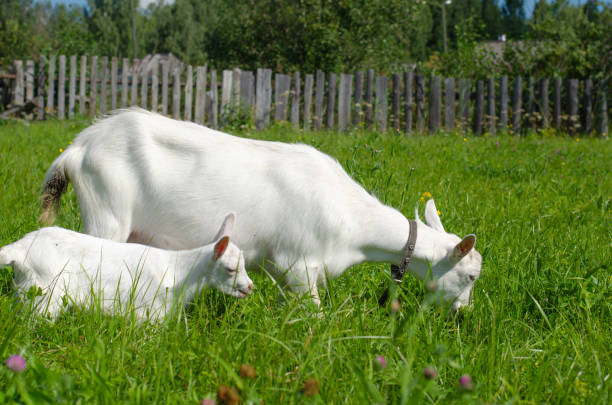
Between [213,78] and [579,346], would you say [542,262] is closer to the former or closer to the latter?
[579,346]

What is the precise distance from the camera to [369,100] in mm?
11820

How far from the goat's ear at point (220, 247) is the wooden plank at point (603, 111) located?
36.6ft

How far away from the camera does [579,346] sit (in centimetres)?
240

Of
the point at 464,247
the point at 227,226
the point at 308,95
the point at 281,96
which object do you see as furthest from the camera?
the point at 308,95

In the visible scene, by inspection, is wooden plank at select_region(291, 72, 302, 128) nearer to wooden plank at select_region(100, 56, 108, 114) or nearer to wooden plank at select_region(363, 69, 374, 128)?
wooden plank at select_region(363, 69, 374, 128)

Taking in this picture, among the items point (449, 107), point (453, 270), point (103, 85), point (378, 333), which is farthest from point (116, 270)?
point (103, 85)

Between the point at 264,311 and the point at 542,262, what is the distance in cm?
179

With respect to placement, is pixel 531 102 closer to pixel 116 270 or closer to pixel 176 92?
pixel 176 92

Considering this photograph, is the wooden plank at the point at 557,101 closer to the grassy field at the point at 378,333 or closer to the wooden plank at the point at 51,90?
the grassy field at the point at 378,333

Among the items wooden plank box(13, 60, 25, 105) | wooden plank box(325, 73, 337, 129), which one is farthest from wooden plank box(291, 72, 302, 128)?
wooden plank box(13, 60, 25, 105)

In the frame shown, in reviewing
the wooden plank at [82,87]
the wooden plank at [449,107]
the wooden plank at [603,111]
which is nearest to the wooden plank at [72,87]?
the wooden plank at [82,87]

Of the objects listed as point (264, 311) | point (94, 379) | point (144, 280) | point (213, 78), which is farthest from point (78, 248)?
point (213, 78)

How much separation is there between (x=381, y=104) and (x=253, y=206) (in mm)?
8963

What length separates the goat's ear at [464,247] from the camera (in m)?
2.86
